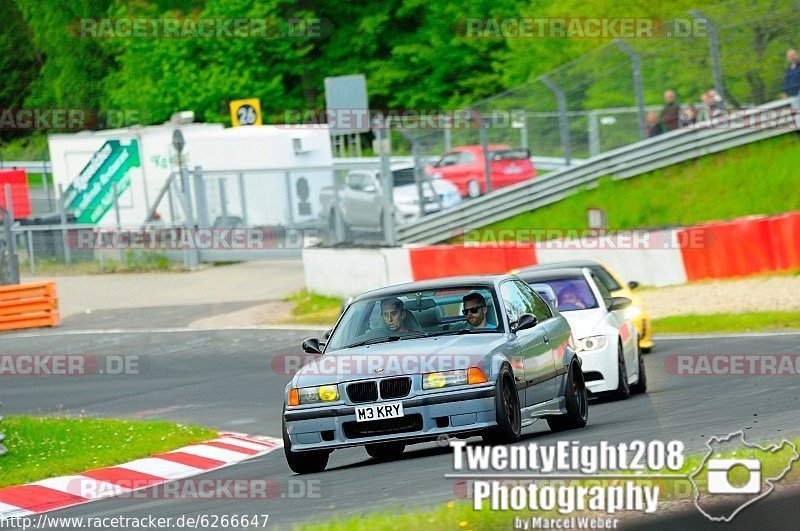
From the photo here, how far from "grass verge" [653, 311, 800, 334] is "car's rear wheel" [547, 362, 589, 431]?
866 centimetres

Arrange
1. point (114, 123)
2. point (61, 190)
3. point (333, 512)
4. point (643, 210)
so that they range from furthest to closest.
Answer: point (114, 123), point (61, 190), point (643, 210), point (333, 512)

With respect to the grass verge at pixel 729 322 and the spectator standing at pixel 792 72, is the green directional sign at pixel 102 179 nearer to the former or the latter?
the spectator standing at pixel 792 72

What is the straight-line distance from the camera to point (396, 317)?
1156cm

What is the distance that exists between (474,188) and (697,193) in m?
5.02

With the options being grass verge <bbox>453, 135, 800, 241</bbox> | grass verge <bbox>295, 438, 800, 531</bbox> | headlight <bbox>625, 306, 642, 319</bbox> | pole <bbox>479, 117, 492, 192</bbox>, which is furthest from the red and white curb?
pole <bbox>479, 117, 492, 192</bbox>

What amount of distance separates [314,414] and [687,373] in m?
7.40

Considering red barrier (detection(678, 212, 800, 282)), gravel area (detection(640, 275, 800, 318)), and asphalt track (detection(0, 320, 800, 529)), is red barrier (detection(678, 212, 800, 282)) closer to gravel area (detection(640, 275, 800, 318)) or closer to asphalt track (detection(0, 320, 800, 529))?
gravel area (detection(640, 275, 800, 318))

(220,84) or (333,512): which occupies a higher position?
(220,84)

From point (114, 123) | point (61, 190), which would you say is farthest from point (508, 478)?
point (114, 123)

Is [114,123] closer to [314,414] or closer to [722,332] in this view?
[722,332]

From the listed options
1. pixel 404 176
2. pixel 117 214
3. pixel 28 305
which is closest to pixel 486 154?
pixel 404 176

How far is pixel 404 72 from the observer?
58.8 m

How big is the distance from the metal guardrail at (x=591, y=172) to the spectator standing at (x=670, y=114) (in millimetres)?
142

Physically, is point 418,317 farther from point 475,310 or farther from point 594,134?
point 594,134
